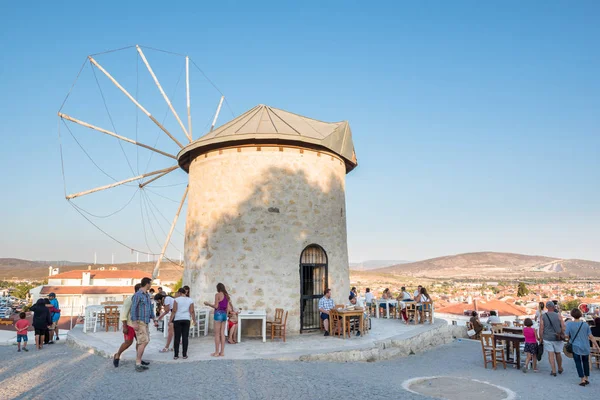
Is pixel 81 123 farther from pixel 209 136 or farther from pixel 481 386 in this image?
pixel 481 386

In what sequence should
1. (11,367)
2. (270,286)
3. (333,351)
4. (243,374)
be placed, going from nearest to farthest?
(243,374), (11,367), (333,351), (270,286)

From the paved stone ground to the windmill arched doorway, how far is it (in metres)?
3.25

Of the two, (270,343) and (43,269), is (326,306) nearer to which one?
(270,343)

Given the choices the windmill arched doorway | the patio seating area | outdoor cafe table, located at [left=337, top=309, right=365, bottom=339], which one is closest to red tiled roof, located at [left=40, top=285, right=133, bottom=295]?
the patio seating area

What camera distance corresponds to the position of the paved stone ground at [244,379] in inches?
243

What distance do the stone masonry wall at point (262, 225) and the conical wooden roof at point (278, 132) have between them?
349mm

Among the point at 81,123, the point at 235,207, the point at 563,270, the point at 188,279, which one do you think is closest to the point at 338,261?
the point at 235,207

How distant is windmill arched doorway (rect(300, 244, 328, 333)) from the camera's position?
476 inches

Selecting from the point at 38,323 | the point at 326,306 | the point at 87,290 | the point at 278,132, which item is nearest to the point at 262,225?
the point at 278,132

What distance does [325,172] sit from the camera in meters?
12.8

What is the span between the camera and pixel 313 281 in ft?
40.6

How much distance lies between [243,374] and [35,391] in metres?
3.14

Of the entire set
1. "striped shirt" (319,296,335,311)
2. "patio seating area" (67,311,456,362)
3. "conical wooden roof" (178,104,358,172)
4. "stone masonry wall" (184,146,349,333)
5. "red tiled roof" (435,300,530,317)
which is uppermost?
"conical wooden roof" (178,104,358,172)

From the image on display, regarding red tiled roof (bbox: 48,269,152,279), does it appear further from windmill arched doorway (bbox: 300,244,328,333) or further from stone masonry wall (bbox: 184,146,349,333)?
windmill arched doorway (bbox: 300,244,328,333)
